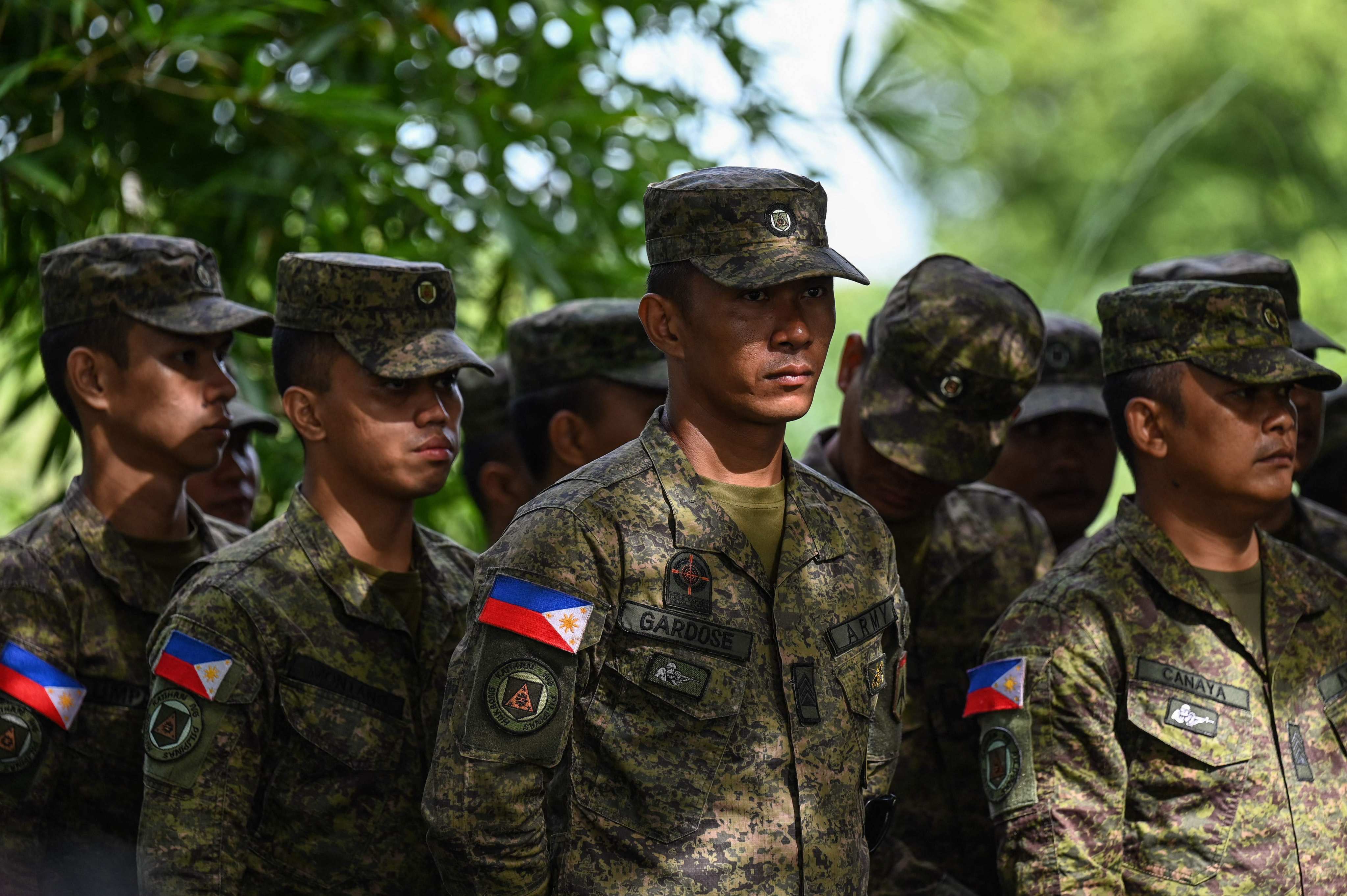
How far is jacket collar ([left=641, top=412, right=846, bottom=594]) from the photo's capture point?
7.38 feet

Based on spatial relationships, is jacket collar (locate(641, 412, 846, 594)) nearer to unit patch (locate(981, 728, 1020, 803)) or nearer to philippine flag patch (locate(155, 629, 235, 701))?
unit patch (locate(981, 728, 1020, 803))

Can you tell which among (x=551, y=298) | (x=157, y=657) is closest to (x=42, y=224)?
(x=551, y=298)

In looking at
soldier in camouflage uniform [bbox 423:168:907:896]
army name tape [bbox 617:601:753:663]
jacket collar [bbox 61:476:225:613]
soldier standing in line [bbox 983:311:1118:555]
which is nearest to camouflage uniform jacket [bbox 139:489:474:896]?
jacket collar [bbox 61:476:225:613]

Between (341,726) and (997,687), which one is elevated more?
(997,687)

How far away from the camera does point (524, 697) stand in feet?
6.90

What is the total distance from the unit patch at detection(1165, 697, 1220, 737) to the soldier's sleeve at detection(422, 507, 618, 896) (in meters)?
1.09

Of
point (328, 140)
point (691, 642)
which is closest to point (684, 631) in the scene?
point (691, 642)

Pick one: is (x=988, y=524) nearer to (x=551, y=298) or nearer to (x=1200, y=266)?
(x=1200, y=266)

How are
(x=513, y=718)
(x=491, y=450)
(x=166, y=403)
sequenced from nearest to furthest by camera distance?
(x=513, y=718) < (x=166, y=403) < (x=491, y=450)

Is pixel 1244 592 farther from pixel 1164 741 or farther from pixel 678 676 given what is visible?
pixel 678 676

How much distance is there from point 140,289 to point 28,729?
95 cm

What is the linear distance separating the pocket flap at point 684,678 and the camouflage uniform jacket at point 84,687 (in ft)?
4.20

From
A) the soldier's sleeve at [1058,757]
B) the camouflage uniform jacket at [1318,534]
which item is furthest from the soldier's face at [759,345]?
the camouflage uniform jacket at [1318,534]

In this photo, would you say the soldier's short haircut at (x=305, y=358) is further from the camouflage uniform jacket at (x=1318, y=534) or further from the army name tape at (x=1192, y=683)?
the camouflage uniform jacket at (x=1318, y=534)
